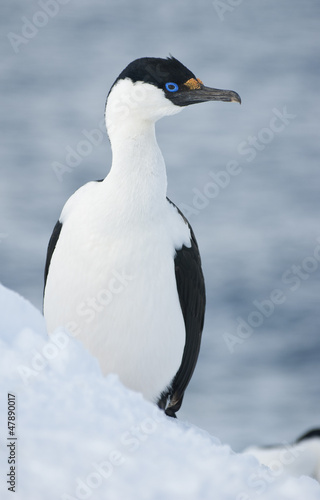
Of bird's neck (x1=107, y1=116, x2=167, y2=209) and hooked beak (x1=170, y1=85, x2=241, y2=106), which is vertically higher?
hooked beak (x1=170, y1=85, x2=241, y2=106)

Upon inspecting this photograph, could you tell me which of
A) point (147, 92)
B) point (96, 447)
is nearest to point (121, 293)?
point (147, 92)

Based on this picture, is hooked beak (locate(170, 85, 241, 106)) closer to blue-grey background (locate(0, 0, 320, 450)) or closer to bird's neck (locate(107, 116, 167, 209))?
bird's neck (locate(107, 116, 167, 209))

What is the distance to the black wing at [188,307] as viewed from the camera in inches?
249

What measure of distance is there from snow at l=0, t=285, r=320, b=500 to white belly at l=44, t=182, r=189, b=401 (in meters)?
1.15

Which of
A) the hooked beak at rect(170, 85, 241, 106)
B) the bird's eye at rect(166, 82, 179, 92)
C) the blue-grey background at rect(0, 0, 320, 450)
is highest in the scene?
the bird's eye at rect(166, 82, 179, 92)

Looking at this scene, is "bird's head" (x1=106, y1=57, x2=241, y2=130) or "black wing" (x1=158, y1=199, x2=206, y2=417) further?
"black wing" (x1=158, y1=199, x2=206, y2=417)

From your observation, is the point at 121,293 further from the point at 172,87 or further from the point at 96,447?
the point at 96,447

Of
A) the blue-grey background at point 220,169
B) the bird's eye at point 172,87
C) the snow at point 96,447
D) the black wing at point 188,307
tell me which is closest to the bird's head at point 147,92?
the bird's eye at point 172,87

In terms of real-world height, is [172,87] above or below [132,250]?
above

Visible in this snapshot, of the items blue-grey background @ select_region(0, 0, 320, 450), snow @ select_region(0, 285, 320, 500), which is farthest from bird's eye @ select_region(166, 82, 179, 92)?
blue-grey background @ select_region(0, 0, 320, 450)

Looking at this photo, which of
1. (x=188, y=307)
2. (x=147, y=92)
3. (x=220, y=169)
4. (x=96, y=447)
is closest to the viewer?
(x=96, y=447)

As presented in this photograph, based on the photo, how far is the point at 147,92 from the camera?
19.0 ft

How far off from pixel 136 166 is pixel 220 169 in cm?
1670

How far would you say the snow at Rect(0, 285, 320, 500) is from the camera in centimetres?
419
